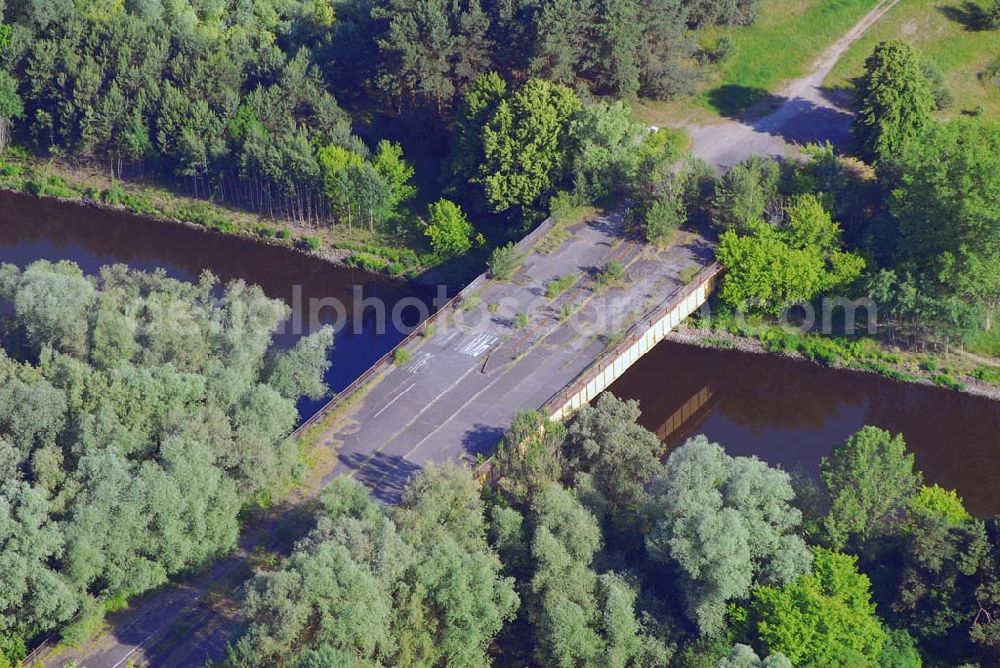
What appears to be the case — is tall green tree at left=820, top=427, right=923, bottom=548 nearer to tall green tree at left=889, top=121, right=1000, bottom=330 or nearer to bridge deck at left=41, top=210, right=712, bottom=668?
bridge deck at left=41, top=210, right=712, bottom=668

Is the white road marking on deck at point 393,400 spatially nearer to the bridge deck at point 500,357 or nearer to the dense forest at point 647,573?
the bridge deck at point 500,357

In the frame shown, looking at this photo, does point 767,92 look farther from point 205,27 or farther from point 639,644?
point 639,644

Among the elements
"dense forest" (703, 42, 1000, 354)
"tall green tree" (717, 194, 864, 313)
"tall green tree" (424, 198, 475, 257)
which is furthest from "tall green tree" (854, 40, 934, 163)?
"tall green tree" (424, 198, 475, 257)

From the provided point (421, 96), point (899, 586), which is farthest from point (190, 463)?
point (421, 96)

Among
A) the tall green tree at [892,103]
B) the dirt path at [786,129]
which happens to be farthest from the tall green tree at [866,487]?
the dirt path at [786,129]

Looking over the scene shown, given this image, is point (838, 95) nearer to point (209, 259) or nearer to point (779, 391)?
point (779, 391)

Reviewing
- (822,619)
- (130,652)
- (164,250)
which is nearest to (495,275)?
(164,250)
